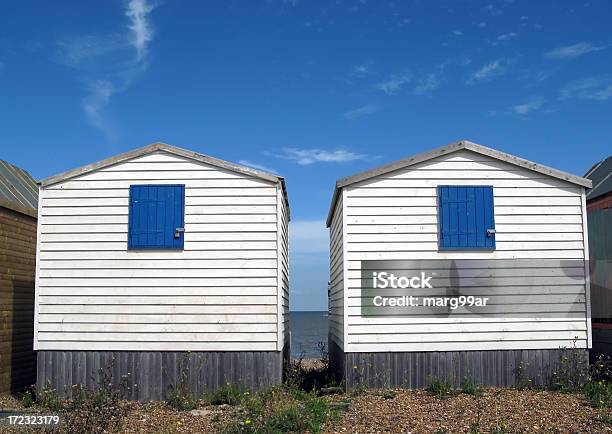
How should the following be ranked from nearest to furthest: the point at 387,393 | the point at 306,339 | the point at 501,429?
1. the point at 501,429
2. the point at 387,393
3. the point at 306,339

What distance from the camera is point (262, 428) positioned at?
31.2ft

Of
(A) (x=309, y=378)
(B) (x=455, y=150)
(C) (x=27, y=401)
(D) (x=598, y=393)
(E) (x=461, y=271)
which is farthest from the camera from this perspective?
(A) (x=309, y=378)

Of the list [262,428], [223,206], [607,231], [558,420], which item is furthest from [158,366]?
[607,231]

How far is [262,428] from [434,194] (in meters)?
5.95

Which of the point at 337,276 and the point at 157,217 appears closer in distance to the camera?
the point at 157,217

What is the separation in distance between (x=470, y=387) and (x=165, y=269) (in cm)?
612

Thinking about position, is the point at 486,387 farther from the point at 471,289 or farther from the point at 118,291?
the point at 118,291

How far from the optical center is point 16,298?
1516cm

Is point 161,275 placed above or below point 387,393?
above

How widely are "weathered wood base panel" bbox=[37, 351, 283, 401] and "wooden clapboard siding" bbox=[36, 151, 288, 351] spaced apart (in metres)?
0.17

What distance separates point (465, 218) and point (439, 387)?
321cm

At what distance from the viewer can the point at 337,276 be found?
15.2 m
